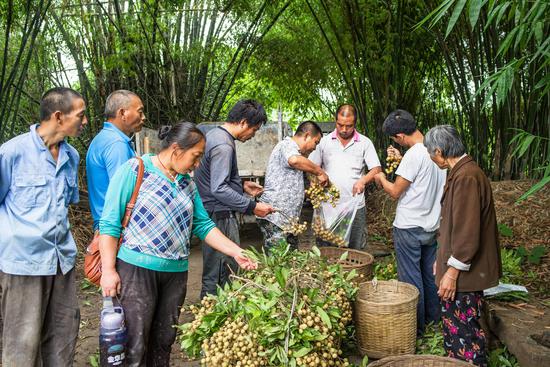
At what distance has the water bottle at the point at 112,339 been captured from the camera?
212 cm

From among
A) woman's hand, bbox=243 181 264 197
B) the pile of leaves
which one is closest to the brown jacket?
the pile of leaves

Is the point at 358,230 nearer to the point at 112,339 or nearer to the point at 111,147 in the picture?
the point at 111,147

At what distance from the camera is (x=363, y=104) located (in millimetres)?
6363

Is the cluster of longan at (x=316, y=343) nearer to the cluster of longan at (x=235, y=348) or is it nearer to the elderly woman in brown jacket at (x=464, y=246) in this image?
the cluster of longan at (x=235, y=348)

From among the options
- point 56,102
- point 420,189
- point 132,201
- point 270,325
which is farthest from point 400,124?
point 56,102

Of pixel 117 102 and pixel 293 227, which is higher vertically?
pixel 117 102

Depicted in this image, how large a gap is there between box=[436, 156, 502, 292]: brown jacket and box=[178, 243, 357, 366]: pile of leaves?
646mm

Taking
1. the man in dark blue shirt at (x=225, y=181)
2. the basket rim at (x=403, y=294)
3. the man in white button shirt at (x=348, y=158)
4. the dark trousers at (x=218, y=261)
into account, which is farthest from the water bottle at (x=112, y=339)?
the man in white button shirt at (x=348, y=158)

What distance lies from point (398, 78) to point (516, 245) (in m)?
2.21

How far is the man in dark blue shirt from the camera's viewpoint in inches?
127

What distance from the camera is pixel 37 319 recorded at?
2398 millimetres

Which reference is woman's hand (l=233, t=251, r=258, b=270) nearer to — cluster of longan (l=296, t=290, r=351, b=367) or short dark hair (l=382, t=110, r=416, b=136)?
cluster of longan (l=296, t=290, r=351, b=367)

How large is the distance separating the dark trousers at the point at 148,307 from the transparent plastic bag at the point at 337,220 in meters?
1.72

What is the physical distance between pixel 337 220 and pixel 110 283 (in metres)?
2.11
